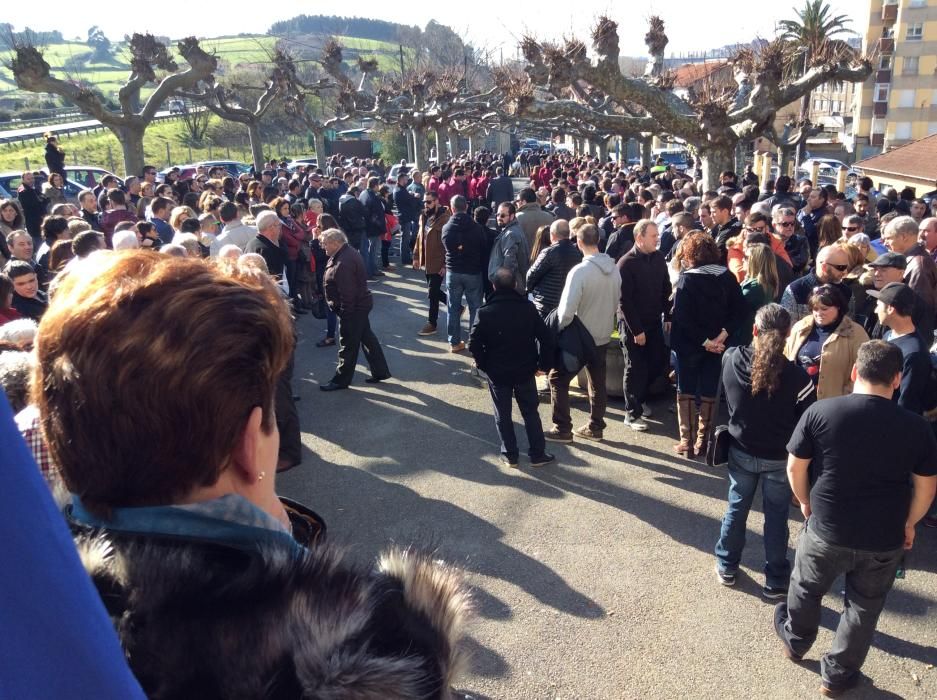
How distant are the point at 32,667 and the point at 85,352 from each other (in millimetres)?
523

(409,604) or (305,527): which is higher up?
(409,604)

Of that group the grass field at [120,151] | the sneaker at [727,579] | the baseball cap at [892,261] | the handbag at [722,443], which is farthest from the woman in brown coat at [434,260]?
the grass field at [120,151]

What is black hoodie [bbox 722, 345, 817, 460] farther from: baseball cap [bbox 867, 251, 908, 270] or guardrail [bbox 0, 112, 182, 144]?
guardrail [bbox 0, 112, 182, 144]

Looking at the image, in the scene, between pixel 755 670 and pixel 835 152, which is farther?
pixel 835 152

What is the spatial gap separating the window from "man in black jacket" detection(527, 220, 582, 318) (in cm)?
5307

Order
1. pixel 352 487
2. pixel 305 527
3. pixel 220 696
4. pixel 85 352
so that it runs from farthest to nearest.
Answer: pixel 352 487 → pixel 305 527 → pixel 85 352 → pixel 220 696

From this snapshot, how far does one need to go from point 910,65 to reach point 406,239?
161 feet

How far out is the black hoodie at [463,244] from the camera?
8484 millimetres

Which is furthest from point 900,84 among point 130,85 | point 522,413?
point 522,413

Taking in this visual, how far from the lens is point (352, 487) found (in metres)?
5.66

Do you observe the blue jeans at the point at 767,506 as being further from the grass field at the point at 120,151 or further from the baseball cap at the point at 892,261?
the grass field at the point at 120,151

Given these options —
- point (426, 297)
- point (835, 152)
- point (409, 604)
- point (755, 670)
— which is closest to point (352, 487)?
point (755, 670)

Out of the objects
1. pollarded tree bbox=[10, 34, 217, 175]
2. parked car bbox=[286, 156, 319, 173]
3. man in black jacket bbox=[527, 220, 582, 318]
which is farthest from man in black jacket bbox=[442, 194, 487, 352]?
parked car bbox=[286, 156, 319, 173]

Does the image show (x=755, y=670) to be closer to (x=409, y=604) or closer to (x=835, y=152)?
(x=409, y=604)
